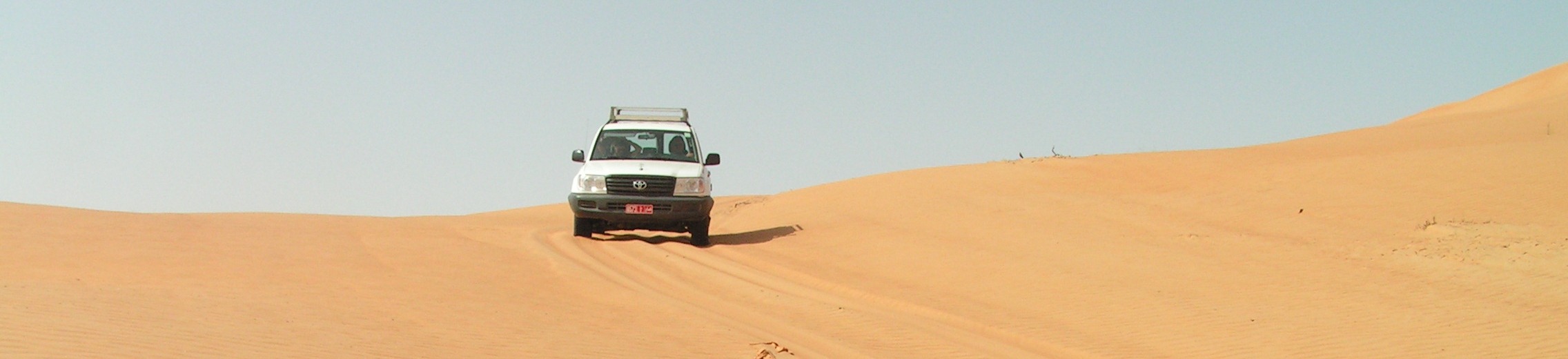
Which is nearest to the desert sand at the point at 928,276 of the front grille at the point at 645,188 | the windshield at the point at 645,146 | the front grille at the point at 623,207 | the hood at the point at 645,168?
the front grille at the point at 623,207

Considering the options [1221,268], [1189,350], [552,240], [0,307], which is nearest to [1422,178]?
[1221,268]

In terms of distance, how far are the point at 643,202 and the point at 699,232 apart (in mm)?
999

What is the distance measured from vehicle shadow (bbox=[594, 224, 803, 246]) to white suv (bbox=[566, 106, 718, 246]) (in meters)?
0.44

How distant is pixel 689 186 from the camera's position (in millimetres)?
16438

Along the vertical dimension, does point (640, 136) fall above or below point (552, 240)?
above

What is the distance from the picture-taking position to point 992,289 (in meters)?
12.1

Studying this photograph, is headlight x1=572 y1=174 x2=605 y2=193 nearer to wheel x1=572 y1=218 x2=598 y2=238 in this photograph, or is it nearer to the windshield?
the windshield

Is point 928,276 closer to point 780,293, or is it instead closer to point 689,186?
point 780,293

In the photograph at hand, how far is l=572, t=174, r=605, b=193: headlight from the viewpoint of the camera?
16484 mm

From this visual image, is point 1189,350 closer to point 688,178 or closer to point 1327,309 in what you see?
point 1327,309

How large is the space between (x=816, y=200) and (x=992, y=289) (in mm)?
11967

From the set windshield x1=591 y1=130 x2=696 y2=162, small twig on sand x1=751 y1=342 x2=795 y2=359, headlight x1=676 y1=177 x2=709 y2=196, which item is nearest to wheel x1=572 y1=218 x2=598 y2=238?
windshield x1=591 y1=130 x2=696 y2=162

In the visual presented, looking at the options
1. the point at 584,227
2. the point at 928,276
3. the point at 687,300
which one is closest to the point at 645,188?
the point at 584,227

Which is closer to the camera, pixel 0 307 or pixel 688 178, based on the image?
pixel 0 307
